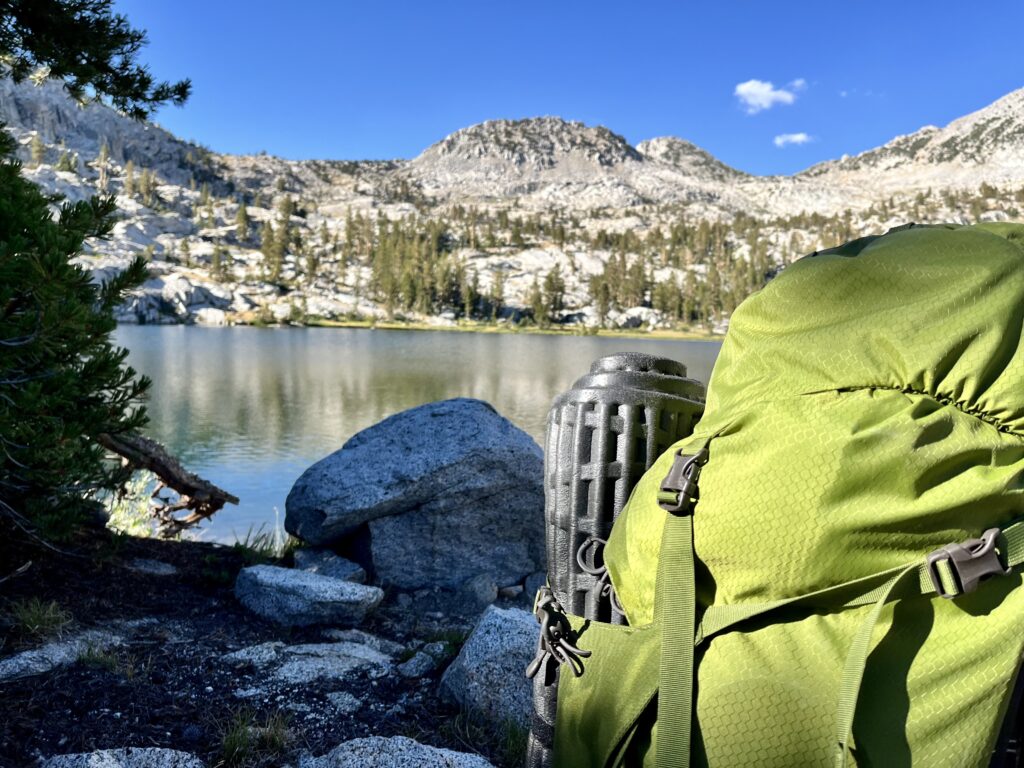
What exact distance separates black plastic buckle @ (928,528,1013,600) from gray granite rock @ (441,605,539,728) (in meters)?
2.67

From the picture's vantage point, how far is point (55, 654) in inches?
149

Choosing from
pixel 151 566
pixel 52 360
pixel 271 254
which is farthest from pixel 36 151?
pixel 52 360

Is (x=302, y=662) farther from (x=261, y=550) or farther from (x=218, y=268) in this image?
(x=218, y=268)

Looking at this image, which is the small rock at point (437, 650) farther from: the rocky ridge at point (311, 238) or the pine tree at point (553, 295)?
the pine tree at point (553, 295)

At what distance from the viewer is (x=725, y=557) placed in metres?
1.61

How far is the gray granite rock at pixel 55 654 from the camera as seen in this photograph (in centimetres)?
353

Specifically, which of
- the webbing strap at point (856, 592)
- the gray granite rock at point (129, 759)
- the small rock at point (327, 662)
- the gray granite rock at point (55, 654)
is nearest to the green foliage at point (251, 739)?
the gray granite rock at point (129, 759)

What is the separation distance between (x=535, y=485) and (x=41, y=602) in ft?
13.0

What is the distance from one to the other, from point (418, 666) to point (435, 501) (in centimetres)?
263

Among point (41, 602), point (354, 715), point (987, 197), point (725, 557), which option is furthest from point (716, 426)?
point (987, 197)

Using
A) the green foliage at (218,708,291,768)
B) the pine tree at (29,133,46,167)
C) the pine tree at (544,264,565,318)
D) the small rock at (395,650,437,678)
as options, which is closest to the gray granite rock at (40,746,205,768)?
the green foliage at (218,708,291,768)

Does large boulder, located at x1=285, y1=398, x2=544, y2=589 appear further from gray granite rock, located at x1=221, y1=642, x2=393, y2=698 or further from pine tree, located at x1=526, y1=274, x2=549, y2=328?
pine tree, located at x1=526, y1=274, x2=549, y2=328

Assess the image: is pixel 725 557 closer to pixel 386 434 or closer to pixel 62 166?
pixel 386 434

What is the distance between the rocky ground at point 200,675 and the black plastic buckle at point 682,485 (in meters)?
1.82
